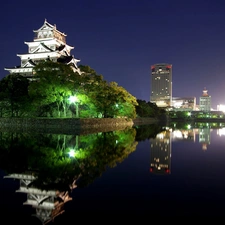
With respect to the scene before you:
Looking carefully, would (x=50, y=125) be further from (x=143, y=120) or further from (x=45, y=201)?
(x=143, y=120)

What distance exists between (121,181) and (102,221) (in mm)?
3495

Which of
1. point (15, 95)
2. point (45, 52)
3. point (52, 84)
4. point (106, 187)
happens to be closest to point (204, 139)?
point (52, 84)

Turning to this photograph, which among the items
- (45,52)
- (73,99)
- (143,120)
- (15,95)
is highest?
(45,52)

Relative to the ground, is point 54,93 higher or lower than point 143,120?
higher

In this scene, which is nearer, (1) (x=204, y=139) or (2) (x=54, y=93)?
(1) (x=204, y=139)

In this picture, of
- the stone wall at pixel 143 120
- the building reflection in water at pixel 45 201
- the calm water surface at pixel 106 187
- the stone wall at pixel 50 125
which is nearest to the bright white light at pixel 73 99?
the stone wall at pixel 50 125

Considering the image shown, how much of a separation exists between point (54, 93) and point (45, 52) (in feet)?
62.7

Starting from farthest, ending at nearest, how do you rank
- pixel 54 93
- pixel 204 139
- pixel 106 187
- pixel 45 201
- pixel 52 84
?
pixel 54 93 → pixel 52 84 → pixel 204 139 → pixel 106 187 → pixel 45 201

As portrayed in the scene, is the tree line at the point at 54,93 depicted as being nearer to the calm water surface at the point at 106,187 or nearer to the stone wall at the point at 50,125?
the stone wall at the point at 50,125

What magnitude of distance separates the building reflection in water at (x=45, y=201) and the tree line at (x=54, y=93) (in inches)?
1052

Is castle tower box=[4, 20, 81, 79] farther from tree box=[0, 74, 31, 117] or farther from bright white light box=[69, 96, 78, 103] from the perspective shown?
bright white light box=[69, 96, 78, 103]

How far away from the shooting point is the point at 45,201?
676 centimetres

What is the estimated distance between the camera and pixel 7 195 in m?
7.52

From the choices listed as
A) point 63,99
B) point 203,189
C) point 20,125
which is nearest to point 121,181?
point 203,189
